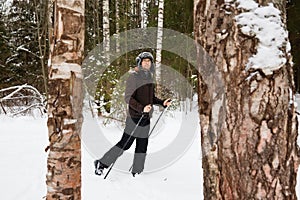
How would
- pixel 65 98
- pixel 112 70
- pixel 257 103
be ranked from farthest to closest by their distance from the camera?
Answer: pixel 112 70 → pixel 65 98 → pixel 257 103

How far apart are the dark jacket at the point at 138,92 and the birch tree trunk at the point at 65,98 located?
1569 millimetres

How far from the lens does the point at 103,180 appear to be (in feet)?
12.9

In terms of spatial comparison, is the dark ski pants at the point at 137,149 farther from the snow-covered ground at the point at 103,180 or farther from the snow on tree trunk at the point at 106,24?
the snow on tree trunk at the point at 106,24

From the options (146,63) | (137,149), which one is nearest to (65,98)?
(146,63)

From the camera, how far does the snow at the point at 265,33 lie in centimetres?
131

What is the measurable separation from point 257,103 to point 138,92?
113 inches

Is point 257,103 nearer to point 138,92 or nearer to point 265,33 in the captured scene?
point 265,33

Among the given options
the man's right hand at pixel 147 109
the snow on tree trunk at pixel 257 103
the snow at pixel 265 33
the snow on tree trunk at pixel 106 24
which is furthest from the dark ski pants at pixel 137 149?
the snow on tree trunk at pixel 106 24

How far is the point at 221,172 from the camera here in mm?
1442

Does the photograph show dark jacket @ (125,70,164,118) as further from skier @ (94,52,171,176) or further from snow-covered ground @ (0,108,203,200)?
snow-covered ground @ (0,108,203,200)

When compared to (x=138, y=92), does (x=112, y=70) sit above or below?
above

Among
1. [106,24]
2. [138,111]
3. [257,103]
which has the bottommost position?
[138,111]

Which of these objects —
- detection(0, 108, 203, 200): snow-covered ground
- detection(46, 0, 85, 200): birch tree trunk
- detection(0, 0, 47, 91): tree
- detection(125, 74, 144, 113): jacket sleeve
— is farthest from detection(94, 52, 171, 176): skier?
detection(0, 0, 47, 91): tree

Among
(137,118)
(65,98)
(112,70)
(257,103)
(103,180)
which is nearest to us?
(257,103)
